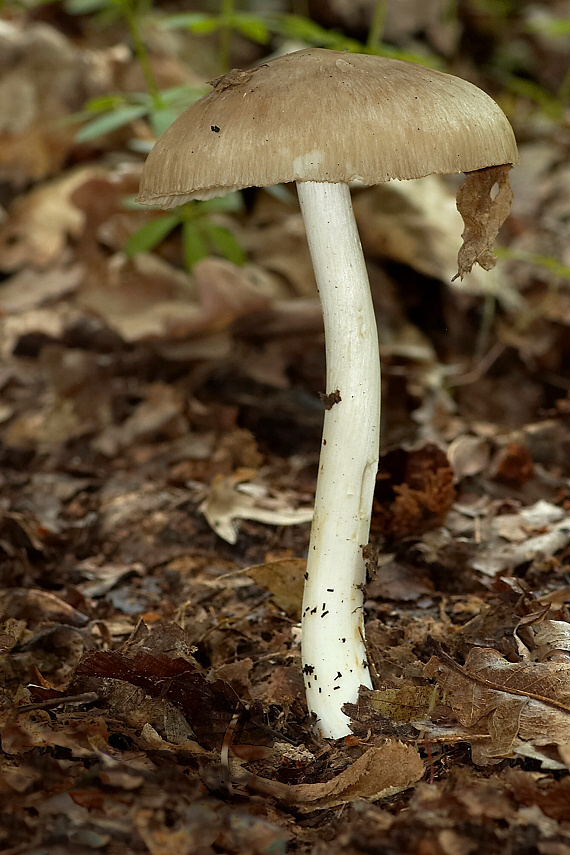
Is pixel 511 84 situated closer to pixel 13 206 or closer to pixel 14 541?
pixel 13 206

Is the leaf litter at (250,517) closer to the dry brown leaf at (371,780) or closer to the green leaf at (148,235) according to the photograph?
the dry brown leaf at (371,780)

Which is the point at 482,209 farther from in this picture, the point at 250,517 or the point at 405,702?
the point at 250,517

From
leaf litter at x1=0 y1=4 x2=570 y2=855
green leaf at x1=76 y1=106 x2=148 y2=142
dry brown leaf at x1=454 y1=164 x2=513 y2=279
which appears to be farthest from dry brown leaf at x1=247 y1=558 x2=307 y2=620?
green leaf at x1=76 y1=106 x2=148 y2=142

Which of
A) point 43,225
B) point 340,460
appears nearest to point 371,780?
point 340,460

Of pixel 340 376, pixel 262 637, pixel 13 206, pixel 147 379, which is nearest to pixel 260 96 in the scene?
pixel 340 376

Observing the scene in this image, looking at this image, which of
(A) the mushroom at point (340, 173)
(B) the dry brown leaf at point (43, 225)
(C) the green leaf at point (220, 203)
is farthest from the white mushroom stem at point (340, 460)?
(B) the dry brown leaf at point (43, 225)

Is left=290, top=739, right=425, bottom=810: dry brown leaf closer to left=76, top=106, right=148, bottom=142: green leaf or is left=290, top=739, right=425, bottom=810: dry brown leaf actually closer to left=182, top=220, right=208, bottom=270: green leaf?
left=182, top=220, right=208, bottom=270: green leaf

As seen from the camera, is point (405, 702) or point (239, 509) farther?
point (239, 509)
